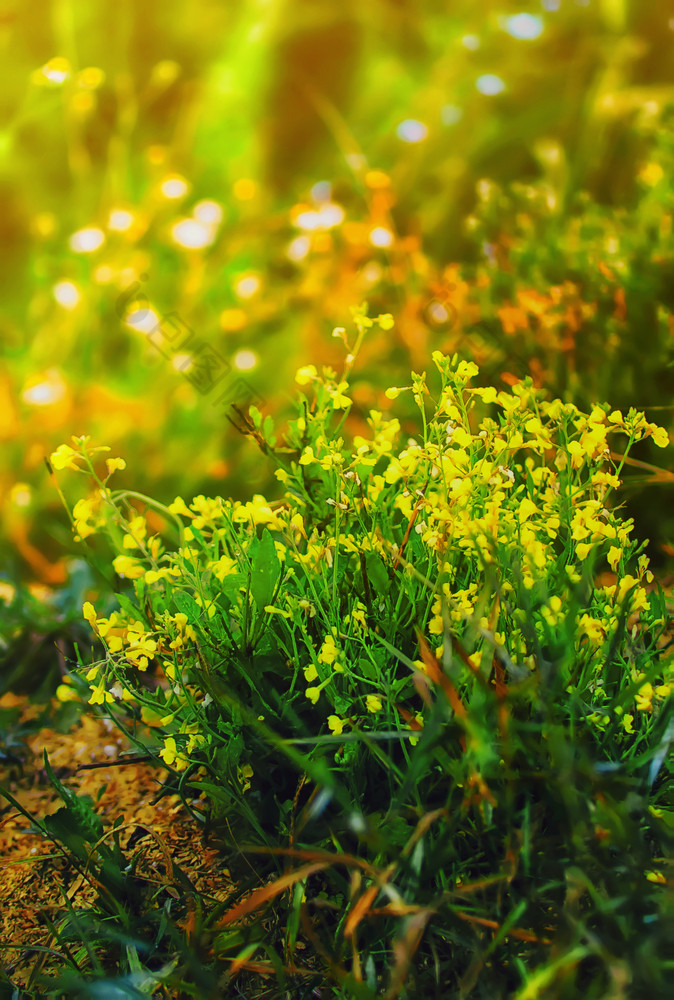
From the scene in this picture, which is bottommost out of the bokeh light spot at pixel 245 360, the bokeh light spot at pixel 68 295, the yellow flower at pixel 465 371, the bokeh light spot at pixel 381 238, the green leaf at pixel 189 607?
the bokeh light spot at pixel 245 360

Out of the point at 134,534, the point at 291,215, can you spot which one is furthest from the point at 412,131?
the point at 134,534

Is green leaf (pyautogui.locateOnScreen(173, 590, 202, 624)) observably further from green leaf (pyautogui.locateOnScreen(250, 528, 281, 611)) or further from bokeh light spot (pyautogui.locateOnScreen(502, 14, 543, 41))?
bokeh light spot (pyautogui.locateOnScreen(502, 14, 543, 41))

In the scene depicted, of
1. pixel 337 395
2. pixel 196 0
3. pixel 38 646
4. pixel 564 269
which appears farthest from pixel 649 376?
pixel 196 0

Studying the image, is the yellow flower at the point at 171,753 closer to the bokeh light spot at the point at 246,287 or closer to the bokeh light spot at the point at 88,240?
the bokeh light spot at the point at 246,287

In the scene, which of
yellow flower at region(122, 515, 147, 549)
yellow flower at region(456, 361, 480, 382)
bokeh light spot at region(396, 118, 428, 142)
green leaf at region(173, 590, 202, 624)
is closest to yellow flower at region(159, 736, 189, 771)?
green leaf at region(173, 590, 202, 624)

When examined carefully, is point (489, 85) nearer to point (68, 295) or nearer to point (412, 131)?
point (412, 131)

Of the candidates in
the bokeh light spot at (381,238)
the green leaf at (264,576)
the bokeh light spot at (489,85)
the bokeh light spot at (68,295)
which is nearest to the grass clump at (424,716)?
the green leaf at (264,576)
